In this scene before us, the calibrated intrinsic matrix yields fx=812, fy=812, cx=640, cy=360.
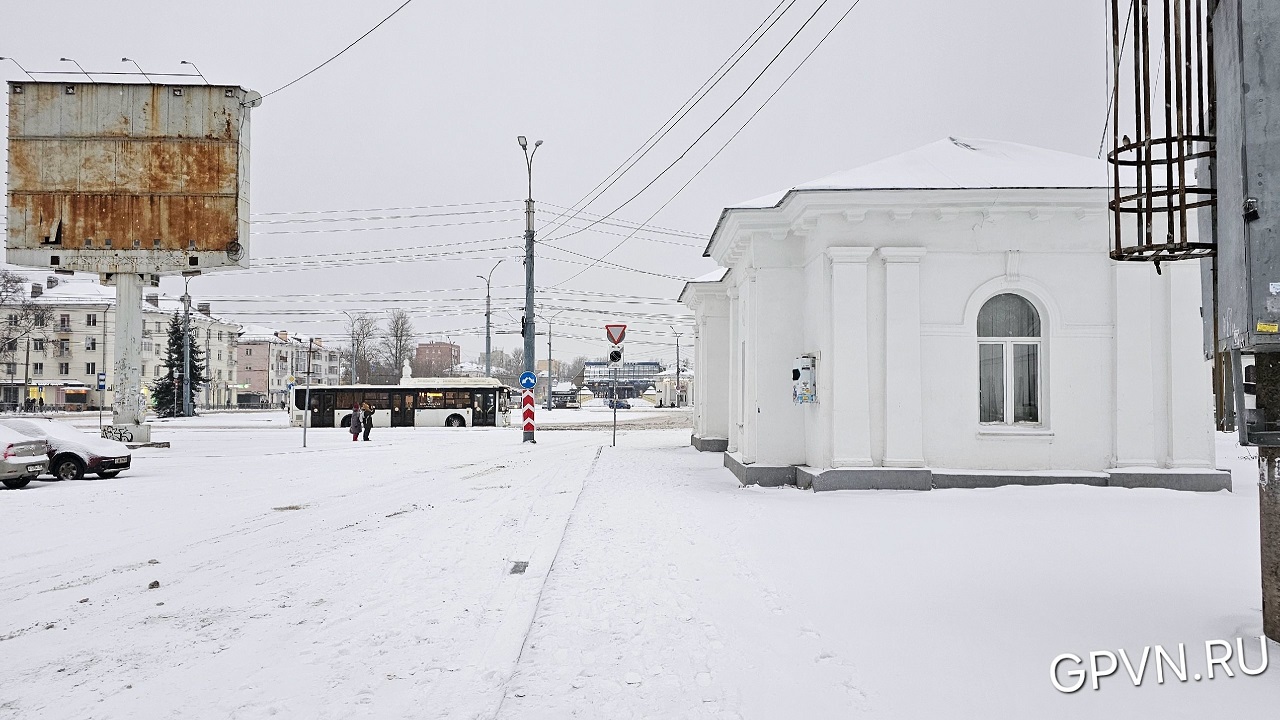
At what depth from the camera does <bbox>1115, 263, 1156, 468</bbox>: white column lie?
1242 cm

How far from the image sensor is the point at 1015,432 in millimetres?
12703

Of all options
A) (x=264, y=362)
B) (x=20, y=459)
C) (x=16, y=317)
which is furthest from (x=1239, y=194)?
(x=264, y=362)

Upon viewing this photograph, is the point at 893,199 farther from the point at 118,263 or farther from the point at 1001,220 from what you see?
the point at 118,263

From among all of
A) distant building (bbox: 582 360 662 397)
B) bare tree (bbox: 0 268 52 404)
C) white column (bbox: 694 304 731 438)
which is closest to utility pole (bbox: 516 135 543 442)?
white column (bbox: 694 304 731 438)

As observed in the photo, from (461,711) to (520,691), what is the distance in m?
0.38

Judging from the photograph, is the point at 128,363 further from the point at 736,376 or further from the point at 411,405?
the point at 736,376

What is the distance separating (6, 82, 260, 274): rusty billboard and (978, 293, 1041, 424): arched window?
19914 millimetres

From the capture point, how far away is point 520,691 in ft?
14.6

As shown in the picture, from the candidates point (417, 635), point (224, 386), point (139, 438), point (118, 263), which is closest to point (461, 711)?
point (417, 635)

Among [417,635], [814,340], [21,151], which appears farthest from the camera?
[21,151]

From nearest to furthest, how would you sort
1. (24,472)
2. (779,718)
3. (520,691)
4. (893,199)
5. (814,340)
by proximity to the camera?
(779,718) → (520,691) → (893,199) → (814,340) → (24,472)

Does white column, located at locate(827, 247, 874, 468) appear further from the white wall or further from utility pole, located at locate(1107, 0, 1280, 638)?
utility pole, located at locate(1107, 0, 1280, 638)

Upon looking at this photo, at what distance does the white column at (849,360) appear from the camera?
1267 centimetres

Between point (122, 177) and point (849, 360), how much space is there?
20785 millimetres
